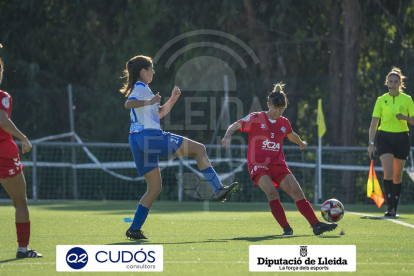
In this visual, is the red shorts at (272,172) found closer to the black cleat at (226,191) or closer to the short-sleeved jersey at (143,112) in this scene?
the black cleat at (226,191)

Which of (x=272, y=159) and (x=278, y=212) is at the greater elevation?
(x=272, y=159)

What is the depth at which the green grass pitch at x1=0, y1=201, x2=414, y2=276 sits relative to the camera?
4891 mm

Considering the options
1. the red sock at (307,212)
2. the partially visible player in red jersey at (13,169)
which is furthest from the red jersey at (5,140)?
the red sock at (307,212)

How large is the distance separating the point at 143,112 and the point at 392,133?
459 centimetres

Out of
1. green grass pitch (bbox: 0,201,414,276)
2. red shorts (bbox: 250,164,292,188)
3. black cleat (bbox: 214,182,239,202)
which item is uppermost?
red shorts (bbox: 250,164,292,188)

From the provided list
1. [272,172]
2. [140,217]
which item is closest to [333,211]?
[272,172]

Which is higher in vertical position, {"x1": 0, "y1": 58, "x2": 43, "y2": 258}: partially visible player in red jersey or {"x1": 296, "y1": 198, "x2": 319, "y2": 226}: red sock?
{"x1": 0, "y1": 58, "x2": 43, "y2": 258}: partially visible player in red jersey

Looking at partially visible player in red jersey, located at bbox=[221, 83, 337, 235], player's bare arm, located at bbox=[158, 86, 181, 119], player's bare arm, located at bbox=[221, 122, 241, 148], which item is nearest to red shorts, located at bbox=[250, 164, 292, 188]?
partially visible player in red jersey, located at bbox=[221, 83, 337, 235]

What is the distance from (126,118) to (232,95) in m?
3.20

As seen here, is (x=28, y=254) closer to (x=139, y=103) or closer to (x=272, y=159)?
(x=139, y=103)

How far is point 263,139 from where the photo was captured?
7.20m

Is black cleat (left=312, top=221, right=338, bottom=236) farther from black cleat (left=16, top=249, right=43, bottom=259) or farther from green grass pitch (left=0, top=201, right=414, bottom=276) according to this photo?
black cleat (left=16, top=249, right=43, bottom=259)

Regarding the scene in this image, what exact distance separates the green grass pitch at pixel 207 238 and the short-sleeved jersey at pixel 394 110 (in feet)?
4.55

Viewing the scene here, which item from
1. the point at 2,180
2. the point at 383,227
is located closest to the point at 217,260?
the point at 2,180
